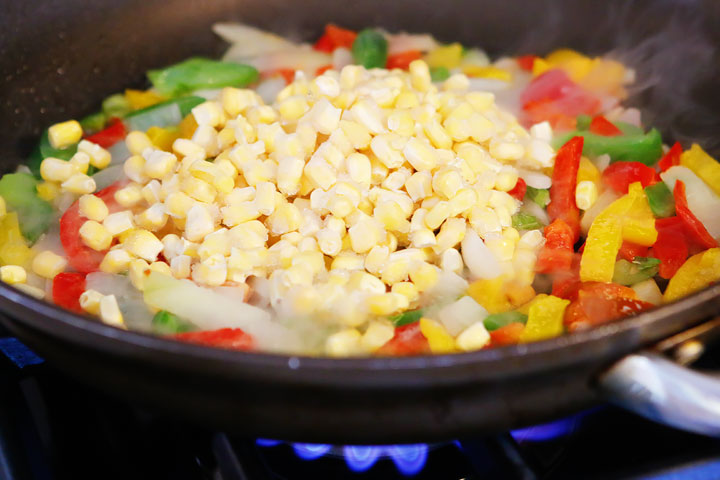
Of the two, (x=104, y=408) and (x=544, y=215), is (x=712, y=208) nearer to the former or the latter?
(x=544, y=215)

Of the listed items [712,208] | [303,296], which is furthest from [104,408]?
[712,208]

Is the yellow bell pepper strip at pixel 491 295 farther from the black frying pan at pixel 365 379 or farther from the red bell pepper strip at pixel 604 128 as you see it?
the red bell pepper strip at pixel 604 128

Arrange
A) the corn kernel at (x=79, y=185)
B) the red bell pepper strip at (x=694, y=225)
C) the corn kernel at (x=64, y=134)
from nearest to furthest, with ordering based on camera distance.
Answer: the red bell pepper strip at (x=694, y=225) → the corn kernel at (x=79, y=185) → the corn kernel at (x=64, y=134)

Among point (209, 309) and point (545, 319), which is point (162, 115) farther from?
point (545, 319)

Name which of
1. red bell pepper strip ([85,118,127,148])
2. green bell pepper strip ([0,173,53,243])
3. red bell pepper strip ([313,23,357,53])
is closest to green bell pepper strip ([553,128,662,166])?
red bell pepper strip ([313,23,357,53])

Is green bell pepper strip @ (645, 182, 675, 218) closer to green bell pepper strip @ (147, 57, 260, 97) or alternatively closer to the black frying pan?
the black frying pan

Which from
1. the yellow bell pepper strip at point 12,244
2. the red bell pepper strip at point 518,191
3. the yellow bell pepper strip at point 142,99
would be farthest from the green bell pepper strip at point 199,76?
the red bell pepper strip at point 518,191
